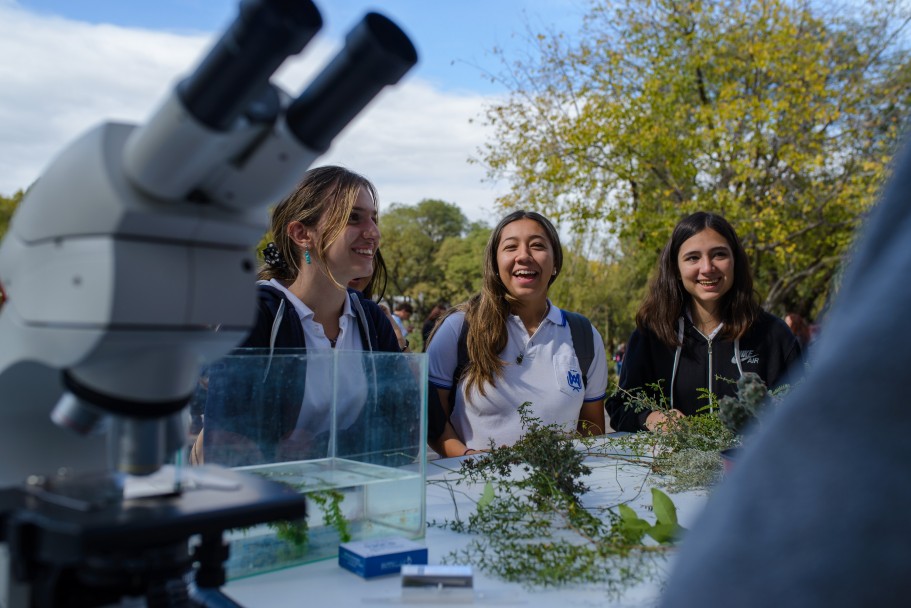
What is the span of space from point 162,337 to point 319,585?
872mm

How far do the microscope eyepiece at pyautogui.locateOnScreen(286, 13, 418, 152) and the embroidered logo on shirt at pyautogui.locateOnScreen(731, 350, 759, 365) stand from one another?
3.66 meters

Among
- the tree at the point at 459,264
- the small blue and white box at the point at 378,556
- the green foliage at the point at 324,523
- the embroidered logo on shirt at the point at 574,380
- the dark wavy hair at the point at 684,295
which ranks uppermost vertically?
the tree at the point at 459,264

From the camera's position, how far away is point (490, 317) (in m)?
4.18

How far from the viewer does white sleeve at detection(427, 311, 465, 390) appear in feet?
13.5

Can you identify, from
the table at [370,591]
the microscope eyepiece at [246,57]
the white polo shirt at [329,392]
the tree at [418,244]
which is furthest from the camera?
the tree at [418,244]

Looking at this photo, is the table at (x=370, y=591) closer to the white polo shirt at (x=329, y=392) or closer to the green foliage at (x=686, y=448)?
the white polo shirt at (x=329, y=392)

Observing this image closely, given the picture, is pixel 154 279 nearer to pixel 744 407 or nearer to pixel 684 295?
pixel 744 407

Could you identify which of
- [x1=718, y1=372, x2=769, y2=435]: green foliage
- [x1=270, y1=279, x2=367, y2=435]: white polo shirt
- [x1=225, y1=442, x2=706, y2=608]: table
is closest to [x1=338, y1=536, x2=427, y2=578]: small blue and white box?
[x1=225, y1=442, x2=706, y2=608]: table

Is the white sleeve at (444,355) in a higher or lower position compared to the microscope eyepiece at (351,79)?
lower

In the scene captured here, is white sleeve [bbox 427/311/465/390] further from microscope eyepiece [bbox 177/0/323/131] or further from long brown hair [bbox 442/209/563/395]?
microscope eyepiece [bbox 177/0/323/131]

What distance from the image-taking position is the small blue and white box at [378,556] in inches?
63.8

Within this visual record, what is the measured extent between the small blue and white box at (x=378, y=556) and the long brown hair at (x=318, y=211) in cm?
196

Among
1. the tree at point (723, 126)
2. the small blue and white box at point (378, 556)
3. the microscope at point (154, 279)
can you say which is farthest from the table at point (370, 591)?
the tree at point (723, 126)

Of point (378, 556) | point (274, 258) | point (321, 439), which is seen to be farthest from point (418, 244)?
point (378, 556)
